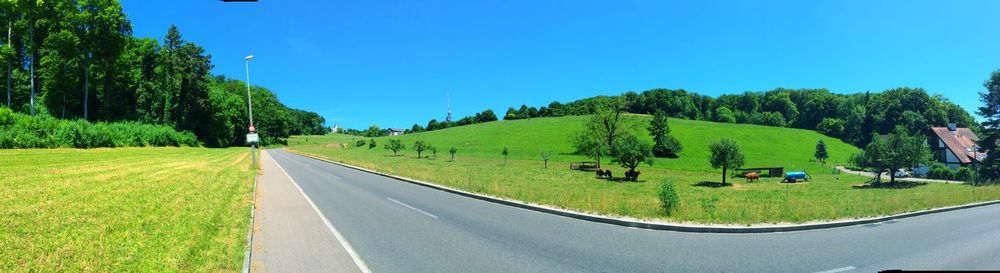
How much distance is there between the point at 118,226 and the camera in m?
9.91

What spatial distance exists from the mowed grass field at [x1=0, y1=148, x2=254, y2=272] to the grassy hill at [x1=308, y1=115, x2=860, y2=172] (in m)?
51.9

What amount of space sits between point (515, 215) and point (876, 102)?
128 metres

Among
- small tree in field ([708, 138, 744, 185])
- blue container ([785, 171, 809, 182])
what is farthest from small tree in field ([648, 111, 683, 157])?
small tree in field ([708, 138, 744, 185])

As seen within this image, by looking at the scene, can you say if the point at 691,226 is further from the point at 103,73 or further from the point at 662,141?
the point at 103,73

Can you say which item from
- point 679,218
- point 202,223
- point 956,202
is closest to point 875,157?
point 956,202

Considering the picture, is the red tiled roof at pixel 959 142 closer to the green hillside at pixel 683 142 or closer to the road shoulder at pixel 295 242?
the green hillside at pixel 683 142

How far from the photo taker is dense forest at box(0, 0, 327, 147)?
52.3 metres

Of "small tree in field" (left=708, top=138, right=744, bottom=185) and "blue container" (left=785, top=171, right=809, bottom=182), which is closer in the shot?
"small tree in field" (left=708, top=138, right=744, bottom=185)

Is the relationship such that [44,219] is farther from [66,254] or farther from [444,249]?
[444,249]

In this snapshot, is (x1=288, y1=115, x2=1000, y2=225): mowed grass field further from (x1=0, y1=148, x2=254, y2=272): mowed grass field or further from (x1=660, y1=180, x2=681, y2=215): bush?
(x1=0, y1=148, x2=254, y2=272): mowed grass field

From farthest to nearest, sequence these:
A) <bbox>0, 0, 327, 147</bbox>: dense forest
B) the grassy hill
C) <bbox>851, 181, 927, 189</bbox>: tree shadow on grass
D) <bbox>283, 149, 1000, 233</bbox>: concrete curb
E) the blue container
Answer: the grassy hill, <bbox>0, 0, 327, 147</bbox>: dense forest, the blue container, <bbox>851, 181, 927, 189</bbox>: tree shadow on grass, <bbox>283, 149, 1000, 233</bbox>: concrete curb

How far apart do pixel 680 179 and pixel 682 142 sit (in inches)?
1636

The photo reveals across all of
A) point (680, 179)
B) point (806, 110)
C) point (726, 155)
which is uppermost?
point (806, 110)

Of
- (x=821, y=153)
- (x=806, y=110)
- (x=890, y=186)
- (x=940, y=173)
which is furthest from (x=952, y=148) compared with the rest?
(x=806, y=110)
